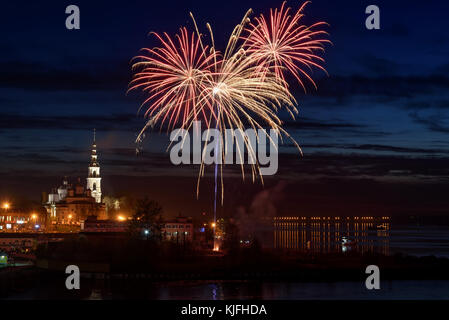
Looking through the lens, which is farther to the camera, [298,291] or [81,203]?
[81,203]

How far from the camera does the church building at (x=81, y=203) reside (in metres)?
161

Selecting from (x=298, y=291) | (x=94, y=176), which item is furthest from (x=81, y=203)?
(x=298, y=291)

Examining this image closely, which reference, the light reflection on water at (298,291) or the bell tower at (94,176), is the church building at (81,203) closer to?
the bell tower at (94,176)

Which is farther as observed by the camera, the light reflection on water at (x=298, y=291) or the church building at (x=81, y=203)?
the church building at (x=81, y=203)

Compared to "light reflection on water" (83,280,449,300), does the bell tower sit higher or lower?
higher

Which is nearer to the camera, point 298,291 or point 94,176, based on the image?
point 298,291

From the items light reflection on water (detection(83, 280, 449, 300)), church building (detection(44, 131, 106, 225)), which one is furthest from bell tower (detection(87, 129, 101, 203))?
light reflection on water (detection(83, 280, 449, 300))

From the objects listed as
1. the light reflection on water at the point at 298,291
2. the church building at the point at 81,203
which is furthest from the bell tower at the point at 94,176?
the light reflection on water at the point at 298,291

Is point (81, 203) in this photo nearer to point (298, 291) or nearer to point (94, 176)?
point (94, 176)

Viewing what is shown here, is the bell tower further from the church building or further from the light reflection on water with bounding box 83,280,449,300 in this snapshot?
the light reflection on water with bounding box 83,280,449,300

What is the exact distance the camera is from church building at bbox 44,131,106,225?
528ft

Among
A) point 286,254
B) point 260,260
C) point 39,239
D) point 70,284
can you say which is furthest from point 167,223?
point 70,284

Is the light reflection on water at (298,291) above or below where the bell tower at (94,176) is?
below

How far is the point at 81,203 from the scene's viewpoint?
162 m
